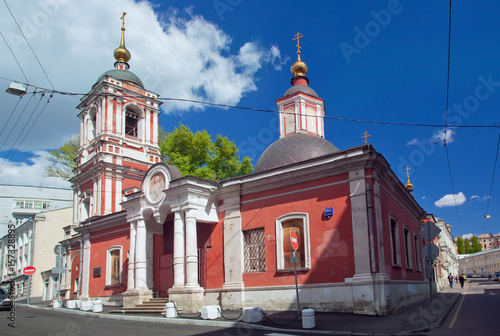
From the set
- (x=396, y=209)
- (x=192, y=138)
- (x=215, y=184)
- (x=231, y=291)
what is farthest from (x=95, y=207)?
(x=396, y=209)

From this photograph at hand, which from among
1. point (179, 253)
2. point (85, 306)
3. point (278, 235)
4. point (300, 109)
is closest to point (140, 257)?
point (179, 253)

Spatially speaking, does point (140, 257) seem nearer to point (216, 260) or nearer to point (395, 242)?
point (216, 260)

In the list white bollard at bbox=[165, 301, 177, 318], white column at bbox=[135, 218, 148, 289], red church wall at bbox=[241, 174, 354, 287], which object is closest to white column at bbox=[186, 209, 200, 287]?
white bollard at bbox=[165, 301, 177, 318]

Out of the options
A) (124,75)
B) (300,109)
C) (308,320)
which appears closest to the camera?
(308,320)

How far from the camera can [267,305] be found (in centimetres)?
1440

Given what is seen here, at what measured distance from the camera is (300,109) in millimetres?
22906

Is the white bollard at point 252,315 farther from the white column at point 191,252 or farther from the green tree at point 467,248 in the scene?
the green tree at point 467,248

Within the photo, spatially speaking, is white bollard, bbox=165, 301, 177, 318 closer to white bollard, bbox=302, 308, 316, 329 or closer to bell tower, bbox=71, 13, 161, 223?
white bollard, bbox=302, 308, 316, 329

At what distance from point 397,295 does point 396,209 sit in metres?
3.64

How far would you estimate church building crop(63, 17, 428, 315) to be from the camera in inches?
512

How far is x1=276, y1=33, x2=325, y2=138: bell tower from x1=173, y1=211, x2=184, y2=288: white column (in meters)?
9.18

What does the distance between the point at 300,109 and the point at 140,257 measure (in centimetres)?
1145

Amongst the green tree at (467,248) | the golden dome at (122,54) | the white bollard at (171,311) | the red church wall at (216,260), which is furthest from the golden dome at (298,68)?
the green tree at (467,248)

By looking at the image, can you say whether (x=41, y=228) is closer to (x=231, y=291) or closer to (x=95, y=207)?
(x=95, y=207)
